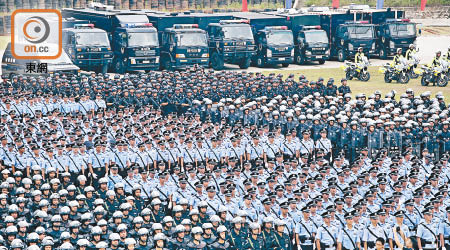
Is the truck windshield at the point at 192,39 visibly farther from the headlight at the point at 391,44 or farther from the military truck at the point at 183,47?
the headlight at the point at 391,44

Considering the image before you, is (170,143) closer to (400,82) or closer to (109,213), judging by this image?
(109,213)

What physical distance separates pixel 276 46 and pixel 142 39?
20.8 feet

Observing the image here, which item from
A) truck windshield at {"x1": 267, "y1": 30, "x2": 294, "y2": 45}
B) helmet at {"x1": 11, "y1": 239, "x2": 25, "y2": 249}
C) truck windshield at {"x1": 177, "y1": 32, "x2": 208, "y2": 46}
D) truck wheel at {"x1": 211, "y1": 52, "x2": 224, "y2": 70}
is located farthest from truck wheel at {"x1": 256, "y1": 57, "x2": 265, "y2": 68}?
helmet at {"x1": 11, "y1": 239, "x2": 25, "y2": 249}

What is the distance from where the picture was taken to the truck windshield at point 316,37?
36.5 meters

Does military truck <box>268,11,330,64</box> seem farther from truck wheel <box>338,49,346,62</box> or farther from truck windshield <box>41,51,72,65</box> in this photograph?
truck windshield <box>41,51,72,65</box>

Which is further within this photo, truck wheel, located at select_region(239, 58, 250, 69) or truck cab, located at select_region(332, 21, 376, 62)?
truck cab, located at select_region(332, 21, 376, 62)

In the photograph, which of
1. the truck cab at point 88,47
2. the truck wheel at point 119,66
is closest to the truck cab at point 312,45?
the truck wheel at point 119,66

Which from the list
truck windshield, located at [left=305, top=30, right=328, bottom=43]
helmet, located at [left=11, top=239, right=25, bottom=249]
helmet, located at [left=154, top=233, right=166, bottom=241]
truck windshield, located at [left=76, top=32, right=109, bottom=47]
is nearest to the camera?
helmet, located at [left=11, top=239, right=25, bottom=249]

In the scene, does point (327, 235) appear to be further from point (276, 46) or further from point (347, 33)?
point (347, 33)

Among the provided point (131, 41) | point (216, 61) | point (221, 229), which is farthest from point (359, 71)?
point (221, 229)

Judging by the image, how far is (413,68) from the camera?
Result: 3069 centimetres

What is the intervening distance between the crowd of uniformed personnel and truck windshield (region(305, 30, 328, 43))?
13.0m

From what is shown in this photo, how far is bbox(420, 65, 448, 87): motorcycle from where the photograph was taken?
28438mm

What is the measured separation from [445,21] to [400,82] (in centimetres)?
2529
